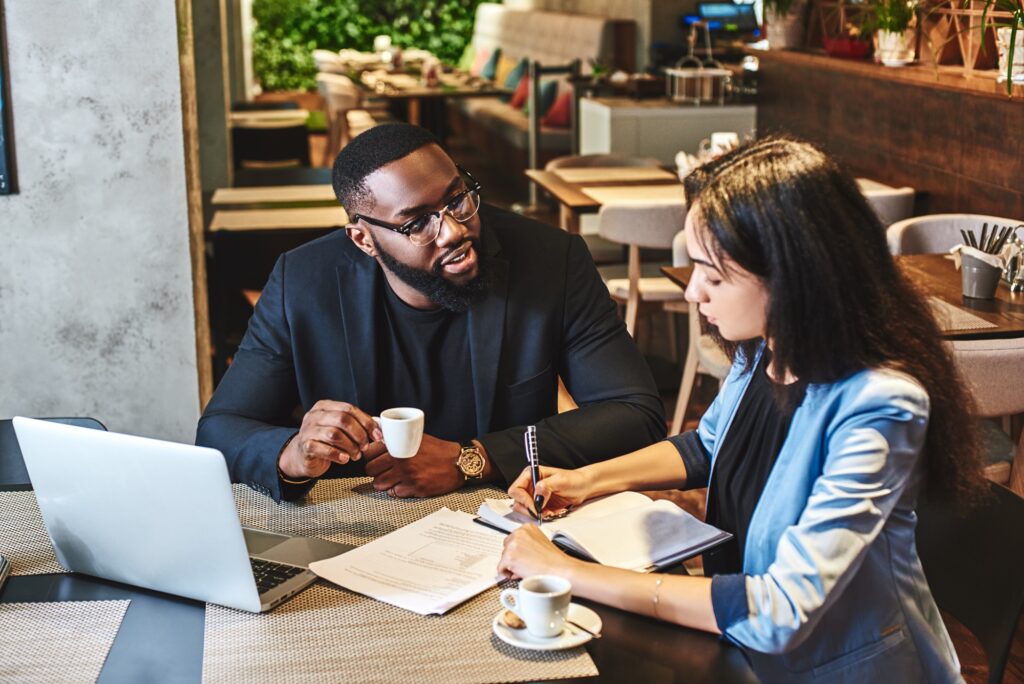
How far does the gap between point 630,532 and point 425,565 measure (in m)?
0.28

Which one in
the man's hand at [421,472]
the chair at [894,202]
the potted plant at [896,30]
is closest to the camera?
the man's hand at [421,472]

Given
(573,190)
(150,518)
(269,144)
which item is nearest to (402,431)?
(150,518)

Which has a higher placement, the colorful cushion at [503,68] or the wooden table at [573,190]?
the colorful cushion at [503,68]

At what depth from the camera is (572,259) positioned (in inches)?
90.4

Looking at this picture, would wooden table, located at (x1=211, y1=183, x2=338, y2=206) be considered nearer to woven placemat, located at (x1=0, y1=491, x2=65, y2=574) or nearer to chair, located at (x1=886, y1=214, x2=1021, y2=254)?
chair, located at (x1=886, y1=214, x2=1021, y2=254)

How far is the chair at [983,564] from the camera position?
1598mm

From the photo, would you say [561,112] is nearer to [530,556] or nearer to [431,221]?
[431,221]

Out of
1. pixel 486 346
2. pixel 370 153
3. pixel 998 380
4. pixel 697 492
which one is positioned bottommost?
pixel 697 492

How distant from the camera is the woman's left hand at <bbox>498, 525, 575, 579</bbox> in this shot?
151 centimetres

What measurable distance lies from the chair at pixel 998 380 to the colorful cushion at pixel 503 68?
9.60 m

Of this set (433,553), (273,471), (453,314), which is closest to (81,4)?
(453,314)

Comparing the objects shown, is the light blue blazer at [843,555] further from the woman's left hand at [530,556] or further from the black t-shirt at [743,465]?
the woman's left hand at [530,556]

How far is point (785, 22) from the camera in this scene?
5.89 m

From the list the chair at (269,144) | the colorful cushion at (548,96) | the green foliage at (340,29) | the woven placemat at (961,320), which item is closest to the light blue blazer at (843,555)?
the woven placemat at (961,320)
